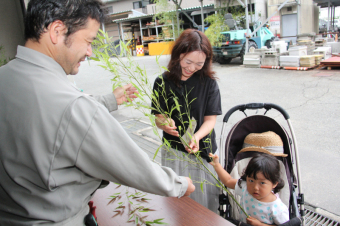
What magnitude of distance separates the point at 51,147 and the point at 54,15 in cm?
47

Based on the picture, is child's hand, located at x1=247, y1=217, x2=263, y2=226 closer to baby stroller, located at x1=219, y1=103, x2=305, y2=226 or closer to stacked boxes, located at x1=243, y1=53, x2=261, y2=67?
baby stroller, located at x1=219, y1=103, x2=305, y2=226

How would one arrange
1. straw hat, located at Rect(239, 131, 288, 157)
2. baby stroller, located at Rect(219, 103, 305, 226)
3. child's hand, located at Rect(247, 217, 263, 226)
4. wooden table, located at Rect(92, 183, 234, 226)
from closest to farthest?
wooden table, located at Rect(92, 183, 234, 226)
child's hand, located at Rect(247, 217, 263, 226)
baby stroller, located at Rect(219, 103, 305, 226)
straw hat, located at Rect(239, 131, 288, 157)

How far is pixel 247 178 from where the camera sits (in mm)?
1765

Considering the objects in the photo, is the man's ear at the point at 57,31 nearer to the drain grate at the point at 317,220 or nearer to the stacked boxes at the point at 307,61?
the drain grate at the point at 317,220

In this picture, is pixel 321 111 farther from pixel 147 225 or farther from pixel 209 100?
pixel 147 225

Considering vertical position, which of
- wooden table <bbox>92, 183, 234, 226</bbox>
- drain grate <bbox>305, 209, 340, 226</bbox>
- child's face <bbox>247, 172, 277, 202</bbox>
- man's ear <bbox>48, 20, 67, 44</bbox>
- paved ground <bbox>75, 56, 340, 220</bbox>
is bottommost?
drain grate <bbox>305, 209, 340, 226</bbox>

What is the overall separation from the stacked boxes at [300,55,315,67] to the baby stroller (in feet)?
27.5

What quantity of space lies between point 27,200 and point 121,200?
2.45 ft

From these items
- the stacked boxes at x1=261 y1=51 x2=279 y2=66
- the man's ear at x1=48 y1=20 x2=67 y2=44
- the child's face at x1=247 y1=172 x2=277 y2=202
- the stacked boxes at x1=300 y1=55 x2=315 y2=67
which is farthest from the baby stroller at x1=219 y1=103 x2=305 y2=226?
the stacked boxes at x1=261 y1=51 x2=279 y2=66

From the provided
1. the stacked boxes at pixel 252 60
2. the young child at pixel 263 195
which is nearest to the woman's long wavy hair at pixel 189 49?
the young child at pixel 263 195

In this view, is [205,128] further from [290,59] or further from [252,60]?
[252,60]

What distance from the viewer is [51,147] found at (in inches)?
32.5

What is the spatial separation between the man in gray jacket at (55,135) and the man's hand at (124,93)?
63cm

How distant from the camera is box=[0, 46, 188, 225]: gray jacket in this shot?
0.82 m
